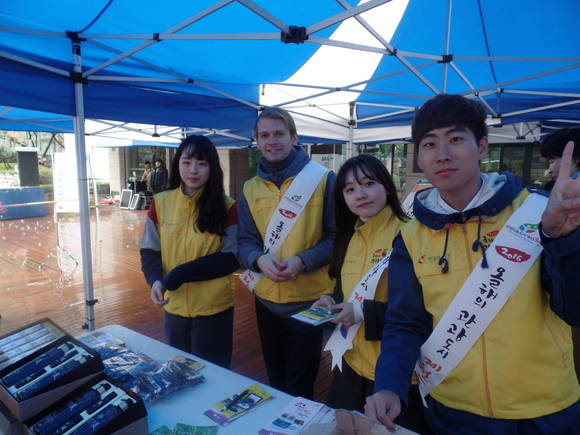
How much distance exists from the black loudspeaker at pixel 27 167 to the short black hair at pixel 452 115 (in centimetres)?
1607

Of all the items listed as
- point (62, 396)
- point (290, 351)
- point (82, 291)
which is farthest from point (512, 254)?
point (82, 291)

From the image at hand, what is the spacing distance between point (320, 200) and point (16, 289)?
16.4 feet

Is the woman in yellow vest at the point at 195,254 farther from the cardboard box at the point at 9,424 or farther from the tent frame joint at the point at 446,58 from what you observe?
the tent frame joint at the point at 446,58

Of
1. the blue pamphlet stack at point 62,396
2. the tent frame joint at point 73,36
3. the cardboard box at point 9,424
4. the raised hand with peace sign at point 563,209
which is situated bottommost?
the cardboard box at point 9,424

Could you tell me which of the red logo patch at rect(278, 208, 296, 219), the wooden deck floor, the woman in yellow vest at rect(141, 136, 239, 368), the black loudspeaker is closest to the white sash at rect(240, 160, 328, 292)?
the red logo patch at rect(278, 208, 296, 219)

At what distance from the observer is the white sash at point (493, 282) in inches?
40.5

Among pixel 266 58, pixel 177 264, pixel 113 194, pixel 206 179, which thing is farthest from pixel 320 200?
pixel 113 194

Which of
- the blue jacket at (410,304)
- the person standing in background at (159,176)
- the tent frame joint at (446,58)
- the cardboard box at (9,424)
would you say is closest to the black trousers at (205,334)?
the cardboard box at (9,424)

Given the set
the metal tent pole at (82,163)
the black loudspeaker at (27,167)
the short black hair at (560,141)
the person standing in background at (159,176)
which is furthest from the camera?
the black loudspeaker at (27,167)

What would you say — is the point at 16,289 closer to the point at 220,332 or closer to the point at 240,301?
the point at 240,301

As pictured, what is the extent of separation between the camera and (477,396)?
102 centimetres

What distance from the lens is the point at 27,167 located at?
13.4 meters

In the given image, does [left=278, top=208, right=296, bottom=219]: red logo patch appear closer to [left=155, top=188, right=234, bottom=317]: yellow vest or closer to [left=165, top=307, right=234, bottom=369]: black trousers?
[left=155, top=188, right=234, bottom=317]: yellow vest

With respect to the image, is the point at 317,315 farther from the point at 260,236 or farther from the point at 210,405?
the point at 260,236
